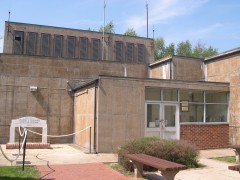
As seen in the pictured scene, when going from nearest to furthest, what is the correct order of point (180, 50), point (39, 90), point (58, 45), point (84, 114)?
point (84, 114) → point (39, 90) → point (58, 45) → point (180, 50)

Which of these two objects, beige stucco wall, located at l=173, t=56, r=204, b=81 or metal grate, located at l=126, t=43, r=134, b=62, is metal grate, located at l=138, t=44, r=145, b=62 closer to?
metal grate, located at l=126, t=43, r=134, b=62

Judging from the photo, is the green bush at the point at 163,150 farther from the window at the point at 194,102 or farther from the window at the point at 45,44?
the window at the point at 45,44

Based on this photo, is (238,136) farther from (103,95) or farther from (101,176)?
(101,176)

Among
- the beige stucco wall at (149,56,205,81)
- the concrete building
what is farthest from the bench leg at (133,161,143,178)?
the beige stucco wall at (149,56,205,81)

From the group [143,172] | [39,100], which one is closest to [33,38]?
[39,100]

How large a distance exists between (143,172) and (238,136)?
865 cm

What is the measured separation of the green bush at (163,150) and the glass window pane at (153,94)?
447cm

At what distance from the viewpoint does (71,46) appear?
29734 mm

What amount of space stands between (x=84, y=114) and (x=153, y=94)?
11.9 feet

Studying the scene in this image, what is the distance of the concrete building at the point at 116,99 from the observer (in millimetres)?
14031

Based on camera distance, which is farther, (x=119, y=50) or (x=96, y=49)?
(x=119, y=50)

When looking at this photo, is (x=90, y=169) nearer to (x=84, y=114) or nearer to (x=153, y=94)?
(x=84, y=114)

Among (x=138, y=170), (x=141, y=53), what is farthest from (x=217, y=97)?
(x=141, y=53)

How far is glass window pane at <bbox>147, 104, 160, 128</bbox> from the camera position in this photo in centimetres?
1489
